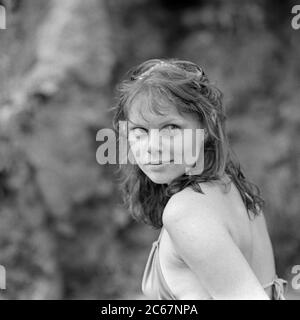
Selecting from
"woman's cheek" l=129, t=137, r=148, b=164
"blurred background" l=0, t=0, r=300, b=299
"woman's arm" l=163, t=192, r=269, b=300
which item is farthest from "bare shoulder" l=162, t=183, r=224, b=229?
"blurred background" l=0, t=0, r=300, b=299

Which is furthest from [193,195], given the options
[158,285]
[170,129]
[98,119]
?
[98,119]

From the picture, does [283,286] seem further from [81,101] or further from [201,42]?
[201,42]

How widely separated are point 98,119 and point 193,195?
285 centimetres

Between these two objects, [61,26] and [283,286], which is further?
[61,26]

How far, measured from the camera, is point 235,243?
1112 mm

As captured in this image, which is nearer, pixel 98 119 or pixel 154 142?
pixel 154 142

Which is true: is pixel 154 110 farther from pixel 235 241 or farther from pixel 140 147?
pixel 235 241

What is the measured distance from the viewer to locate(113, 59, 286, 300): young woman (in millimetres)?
1057

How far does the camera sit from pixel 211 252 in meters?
1.05

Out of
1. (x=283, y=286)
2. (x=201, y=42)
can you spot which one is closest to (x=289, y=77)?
(x=201, y=42)

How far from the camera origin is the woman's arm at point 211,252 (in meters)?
1.05

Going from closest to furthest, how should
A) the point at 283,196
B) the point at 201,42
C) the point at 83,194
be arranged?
the point at 83,194, the point at 283,196, the point at 201,42

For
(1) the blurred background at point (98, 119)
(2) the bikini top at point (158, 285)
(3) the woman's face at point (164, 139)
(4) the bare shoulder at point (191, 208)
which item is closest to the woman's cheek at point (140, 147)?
(3) the woman's face at point (164, 139)
